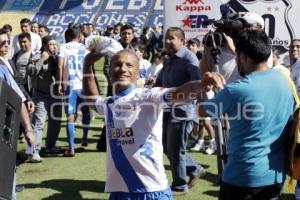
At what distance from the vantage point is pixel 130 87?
3.28m

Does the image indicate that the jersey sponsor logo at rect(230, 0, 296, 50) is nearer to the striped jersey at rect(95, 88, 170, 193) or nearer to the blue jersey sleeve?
the striped jersey at rect(95, 88, 170, 193)

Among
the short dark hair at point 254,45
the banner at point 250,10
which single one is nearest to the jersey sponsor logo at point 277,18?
the banner at point 250,10

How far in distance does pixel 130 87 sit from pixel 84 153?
4.45 meters

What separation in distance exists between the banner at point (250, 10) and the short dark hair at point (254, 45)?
335 centimetres

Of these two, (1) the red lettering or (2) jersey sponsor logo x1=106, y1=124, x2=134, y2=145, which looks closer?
(2) jersey sponsor logo x1=106, y1=124, x2=134, y2=145

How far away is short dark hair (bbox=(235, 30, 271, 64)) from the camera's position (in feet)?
9.64

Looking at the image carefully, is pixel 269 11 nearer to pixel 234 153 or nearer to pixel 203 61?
pixel 203 61

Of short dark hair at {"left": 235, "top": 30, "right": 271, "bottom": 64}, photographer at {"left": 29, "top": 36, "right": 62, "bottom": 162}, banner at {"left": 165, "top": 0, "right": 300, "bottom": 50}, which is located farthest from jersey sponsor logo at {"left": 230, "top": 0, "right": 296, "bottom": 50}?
short dark hair at {"left": 235, "top": 30, "right": 271, "bottom": 64}

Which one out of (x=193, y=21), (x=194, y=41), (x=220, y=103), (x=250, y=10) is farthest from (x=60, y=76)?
(x=220, y=103)

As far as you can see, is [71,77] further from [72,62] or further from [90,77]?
[90,77]

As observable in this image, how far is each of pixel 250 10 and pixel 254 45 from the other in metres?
3.79

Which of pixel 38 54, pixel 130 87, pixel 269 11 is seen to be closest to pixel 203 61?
pixel 130 87

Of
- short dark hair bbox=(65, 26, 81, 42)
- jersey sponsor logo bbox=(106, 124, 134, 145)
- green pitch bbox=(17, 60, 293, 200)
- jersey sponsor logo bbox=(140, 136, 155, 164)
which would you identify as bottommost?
green pitch bbox=(17, 60, 293, 200)

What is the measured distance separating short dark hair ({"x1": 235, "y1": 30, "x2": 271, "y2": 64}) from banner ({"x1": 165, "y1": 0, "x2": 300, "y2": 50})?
132 inches
